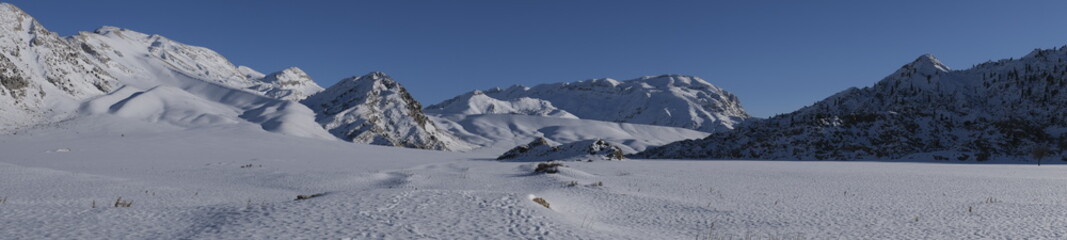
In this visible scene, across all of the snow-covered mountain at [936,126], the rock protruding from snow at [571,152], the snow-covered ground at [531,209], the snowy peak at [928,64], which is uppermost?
the snowy peak at [928,64]

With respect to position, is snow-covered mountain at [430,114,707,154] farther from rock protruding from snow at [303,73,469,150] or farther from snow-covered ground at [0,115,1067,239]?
snow-covered ground at [0,115,1067,239]

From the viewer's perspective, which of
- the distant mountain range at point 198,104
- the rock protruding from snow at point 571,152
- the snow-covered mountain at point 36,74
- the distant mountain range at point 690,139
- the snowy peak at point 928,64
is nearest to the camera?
the rock protruding from snow at point 571,152

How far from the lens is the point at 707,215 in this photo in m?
11.9

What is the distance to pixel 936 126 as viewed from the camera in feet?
197

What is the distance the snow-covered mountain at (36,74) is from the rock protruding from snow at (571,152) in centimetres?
6180

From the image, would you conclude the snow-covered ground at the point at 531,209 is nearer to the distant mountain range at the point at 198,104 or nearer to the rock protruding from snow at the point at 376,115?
the distant mountain range at the point at 198,104

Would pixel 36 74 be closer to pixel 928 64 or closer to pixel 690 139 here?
pixel 690 139

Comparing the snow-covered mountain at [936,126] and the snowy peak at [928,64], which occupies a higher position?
the snowy peak at [928,64]

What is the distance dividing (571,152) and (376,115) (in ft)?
210

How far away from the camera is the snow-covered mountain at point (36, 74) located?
71.4 m

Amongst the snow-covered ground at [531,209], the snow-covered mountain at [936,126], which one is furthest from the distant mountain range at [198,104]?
the snow-covered ground at [531,209]

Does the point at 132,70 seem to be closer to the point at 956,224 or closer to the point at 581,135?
the point at 581,135

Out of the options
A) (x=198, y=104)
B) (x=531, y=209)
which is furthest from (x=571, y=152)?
(x=198, y=104)

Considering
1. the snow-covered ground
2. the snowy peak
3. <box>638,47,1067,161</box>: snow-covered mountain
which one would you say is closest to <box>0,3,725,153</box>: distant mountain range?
<box>638,47,1067,161</box>: snow-covered mountain
